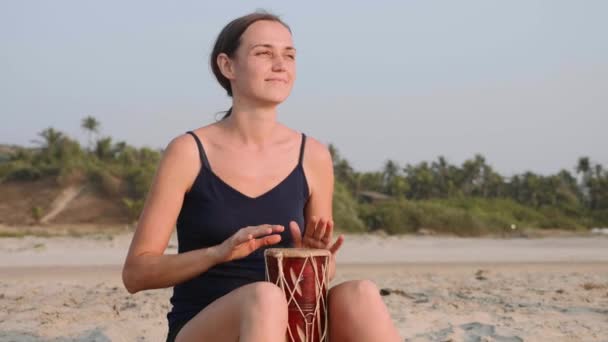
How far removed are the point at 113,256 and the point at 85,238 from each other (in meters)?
2.58

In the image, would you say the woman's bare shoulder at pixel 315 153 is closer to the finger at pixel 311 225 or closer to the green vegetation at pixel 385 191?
the finger at pixel 311 225

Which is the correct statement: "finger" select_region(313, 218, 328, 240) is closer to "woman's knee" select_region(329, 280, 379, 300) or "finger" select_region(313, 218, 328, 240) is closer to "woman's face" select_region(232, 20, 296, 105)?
"woman's knee" select_region(329, 280, 379, 300)

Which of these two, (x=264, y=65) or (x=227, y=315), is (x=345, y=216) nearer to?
(x=264, y=65)

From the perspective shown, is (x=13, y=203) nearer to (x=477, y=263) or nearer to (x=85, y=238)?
(x=85, y=238)

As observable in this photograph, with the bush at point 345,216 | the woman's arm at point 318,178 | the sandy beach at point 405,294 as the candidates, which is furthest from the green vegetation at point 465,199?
the woman's arm at point 318,178

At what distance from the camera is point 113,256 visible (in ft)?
46.9

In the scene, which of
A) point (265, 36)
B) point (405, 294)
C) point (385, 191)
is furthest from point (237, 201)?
point (385, 191)

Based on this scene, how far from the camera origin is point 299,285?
8.43 feet

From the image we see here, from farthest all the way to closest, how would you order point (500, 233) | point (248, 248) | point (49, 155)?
point (49, 155) < point (500, 233) < point (248, 248)

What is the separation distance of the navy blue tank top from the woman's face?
31 centimetres

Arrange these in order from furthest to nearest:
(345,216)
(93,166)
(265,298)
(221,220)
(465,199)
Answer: (465,199) → (93,166) → (345,216) → (221,220) → (265,298)

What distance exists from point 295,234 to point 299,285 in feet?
0.69

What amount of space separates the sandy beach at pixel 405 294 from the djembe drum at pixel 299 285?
2.82 m

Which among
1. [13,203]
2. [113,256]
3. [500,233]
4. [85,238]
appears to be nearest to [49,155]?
[13,203]
